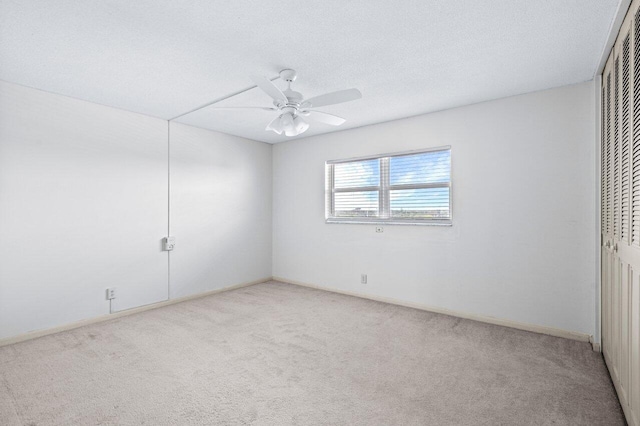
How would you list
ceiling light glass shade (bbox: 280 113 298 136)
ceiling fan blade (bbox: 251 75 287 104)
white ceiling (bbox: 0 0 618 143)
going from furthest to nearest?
ceiling light glass shade (bbox: 280 113 298 136), ceiling fan blade (bbox: 251 75 287 104), white ceiling (bbox: 0 0 618 143)

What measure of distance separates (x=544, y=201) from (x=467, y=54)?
175 centimetres

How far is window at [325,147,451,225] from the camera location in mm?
3930

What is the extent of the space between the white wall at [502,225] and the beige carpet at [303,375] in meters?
0.40

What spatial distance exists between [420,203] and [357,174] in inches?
42.6

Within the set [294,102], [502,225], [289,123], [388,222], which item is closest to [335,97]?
[294,102]

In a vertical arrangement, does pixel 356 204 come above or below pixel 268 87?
below

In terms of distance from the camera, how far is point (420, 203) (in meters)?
4.09

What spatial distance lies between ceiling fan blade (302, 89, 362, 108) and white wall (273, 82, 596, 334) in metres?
1.82

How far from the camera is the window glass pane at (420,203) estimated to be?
12.8ft

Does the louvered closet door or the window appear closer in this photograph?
the louvered closet door

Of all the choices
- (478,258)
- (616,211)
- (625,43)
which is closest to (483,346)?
(478,258)

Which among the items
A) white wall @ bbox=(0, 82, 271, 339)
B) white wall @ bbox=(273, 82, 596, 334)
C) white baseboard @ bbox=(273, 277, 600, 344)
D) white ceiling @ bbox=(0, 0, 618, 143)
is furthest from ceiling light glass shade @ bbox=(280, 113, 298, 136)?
white baseboard @ bbox=(273, 277, 600, 344)

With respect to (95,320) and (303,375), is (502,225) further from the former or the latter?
(95,320)

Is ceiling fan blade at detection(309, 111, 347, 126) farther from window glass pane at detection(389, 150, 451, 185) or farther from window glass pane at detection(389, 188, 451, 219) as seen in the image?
window glass pane at detection(389, 188, 451, 219)
